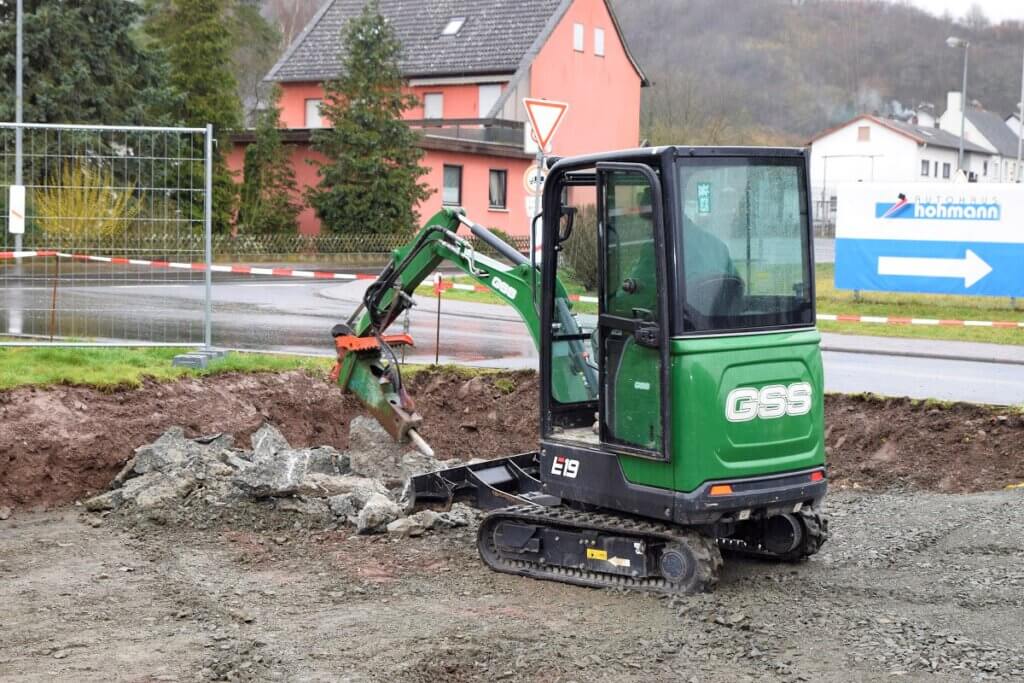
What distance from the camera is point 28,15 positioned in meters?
34.0

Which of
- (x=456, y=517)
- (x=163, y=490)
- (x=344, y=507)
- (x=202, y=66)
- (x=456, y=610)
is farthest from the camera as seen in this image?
(x=202, y=66)

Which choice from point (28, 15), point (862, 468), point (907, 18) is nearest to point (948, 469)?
point (862, 468)

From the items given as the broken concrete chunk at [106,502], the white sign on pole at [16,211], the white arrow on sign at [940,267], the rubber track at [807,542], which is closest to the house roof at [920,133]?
the white arrow on sign at [940,267]

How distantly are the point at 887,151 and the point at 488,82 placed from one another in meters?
49.2

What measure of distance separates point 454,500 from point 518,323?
42.6 feet

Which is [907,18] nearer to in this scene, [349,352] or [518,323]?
[518,323]

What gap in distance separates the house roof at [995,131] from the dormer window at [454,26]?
200ft

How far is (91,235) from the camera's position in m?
12.8

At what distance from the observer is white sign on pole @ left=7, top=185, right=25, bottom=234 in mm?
12281

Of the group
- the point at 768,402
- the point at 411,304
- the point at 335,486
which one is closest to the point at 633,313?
the point at 768,402

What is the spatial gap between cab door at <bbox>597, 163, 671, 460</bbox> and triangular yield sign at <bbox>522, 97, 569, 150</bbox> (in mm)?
7580

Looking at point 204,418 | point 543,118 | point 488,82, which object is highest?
point 488,82

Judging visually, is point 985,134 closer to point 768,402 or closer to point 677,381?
point 768,402

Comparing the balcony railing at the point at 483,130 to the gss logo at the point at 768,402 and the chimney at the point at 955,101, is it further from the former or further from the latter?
the chimney at the point at 955,101
